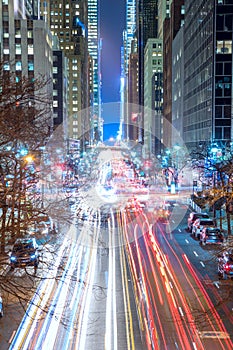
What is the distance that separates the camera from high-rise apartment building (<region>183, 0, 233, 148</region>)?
73.2 metres

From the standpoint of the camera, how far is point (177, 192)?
79.1 m

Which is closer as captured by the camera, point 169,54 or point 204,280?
point 204,280

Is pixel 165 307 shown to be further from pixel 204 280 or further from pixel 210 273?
pixel 210 273

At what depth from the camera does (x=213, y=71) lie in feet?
244

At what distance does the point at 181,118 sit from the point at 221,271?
262ft

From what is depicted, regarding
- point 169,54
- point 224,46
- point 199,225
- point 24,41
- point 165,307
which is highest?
point 169,54

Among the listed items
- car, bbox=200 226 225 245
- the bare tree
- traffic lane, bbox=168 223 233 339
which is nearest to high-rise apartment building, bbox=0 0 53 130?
the bare tree

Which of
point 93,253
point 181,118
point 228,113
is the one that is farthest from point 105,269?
point 181,118

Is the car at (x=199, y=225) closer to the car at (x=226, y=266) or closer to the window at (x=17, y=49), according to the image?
the car at (x=226, y=266)

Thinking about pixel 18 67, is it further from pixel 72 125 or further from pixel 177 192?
pixel 72 125

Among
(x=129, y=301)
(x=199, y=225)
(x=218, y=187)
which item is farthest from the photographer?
(x=199, y=225)

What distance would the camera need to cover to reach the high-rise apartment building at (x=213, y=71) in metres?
73.2

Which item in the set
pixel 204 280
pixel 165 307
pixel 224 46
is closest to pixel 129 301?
pixel 165 307

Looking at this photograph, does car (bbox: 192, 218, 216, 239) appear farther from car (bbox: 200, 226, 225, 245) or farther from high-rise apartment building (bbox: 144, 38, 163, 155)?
high-rise apartment building (bbox: 144, 38, 163, 155)
